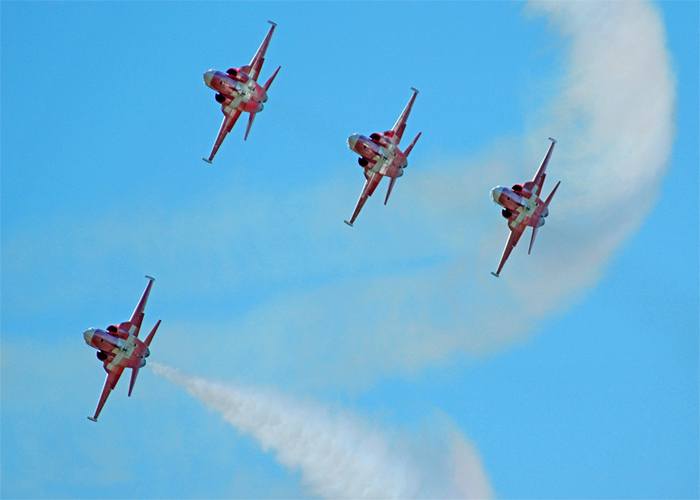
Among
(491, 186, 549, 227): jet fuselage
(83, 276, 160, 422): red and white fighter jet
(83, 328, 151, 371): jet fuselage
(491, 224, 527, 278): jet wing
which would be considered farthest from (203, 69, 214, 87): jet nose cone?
(491, 224, 527, 278): jet wing

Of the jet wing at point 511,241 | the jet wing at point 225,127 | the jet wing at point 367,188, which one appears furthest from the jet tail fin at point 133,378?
the jet wing at point 511,241

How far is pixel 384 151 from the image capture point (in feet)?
284

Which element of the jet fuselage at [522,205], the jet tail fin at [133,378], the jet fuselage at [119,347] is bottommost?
the jet tail fin at [133,378]

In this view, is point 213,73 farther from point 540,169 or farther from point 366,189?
point 540,169

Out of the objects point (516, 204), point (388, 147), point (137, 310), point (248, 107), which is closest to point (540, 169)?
point (516, 204)

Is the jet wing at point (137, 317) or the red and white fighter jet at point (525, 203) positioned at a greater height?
the red and white fighter jet at point (525, 203)

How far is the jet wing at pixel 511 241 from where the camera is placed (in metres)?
88.1

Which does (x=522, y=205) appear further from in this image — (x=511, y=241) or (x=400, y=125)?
(x=400, y=125)

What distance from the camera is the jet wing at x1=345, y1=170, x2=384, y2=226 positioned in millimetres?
88438

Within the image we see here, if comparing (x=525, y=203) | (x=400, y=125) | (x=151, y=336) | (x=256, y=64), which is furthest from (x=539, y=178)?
(x=151, y=336)

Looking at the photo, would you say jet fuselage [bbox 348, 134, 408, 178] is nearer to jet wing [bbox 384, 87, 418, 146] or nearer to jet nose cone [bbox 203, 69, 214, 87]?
jet wing [bbox 384, 87, 418, 146]

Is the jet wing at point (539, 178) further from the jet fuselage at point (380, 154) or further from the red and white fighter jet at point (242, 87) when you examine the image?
the red and white fighter jet at point (242, 87)

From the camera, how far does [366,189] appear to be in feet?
294

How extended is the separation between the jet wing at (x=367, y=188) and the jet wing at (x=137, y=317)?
12.0 meters
